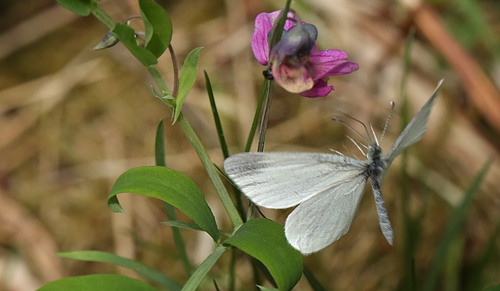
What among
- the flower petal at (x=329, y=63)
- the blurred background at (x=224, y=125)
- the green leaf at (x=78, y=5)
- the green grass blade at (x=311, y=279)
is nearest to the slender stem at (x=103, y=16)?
the green leaf at (x=78, y=5)

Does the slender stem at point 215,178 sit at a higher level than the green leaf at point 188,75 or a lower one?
lower

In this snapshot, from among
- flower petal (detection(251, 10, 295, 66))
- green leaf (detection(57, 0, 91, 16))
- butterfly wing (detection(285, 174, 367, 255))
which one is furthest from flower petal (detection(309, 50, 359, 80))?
green leaf (detection(57, 0, 91, 16))

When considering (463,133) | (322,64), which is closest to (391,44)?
(463,133)

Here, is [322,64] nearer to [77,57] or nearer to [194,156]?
[194,156]

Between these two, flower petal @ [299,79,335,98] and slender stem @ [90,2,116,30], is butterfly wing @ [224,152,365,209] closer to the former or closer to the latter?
flower petal @ [299,79,335,98]

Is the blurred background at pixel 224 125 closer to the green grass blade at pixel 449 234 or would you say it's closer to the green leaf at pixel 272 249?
the green grass blade at pixel 449 234

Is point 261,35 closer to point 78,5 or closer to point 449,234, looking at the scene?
point 78,5
